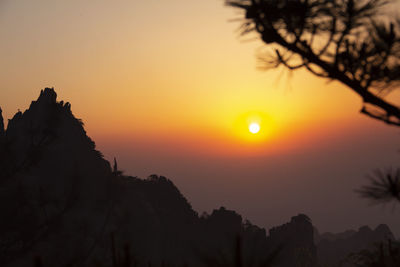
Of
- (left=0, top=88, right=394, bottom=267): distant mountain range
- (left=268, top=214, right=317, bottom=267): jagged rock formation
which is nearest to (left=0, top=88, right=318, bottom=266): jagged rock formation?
(left=0, top=88, right=394, bottom=267): distant mountain range

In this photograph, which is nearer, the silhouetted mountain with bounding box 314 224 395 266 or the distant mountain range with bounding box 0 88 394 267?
the distant mountain range with bounding box 0 88 394 267

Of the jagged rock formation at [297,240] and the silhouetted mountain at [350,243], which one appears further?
the silhouetted mountain at [350,243]

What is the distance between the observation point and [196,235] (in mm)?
102312

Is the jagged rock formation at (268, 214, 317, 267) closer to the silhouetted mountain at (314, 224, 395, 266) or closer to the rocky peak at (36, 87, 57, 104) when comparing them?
the silhouetted mountain at (314, 224, 395, 266)

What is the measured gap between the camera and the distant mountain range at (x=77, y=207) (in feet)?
258

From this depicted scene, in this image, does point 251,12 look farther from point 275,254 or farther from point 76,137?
point 76,137

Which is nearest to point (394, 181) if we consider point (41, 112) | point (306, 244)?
point (41, 112)

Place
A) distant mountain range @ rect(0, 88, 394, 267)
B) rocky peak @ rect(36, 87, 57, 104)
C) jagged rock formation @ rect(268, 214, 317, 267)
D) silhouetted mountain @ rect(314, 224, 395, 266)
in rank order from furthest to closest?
silhouetted mountain @ rect(314, 224, 395, 266) < jagged rock formation @ rect(268, 214, 317, 267) < rocky peak @ rect(36, 87, 57, 104) < distant mountain range @ rect(0, 88, 394, 267)

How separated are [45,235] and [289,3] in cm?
7616

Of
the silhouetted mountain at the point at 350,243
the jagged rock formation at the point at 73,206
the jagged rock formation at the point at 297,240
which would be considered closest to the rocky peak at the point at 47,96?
the jagged rock formation at the point at 73,206

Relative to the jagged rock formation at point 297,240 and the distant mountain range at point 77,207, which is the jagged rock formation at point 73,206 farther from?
the jagged rock formation at point 297,240

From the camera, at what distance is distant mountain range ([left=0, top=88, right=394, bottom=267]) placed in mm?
78750

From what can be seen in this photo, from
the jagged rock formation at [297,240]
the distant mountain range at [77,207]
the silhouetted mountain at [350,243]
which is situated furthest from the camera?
the silhouetted mountain at [350,243]

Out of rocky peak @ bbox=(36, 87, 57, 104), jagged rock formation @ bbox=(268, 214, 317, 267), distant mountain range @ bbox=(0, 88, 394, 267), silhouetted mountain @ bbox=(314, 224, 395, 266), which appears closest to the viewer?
distant mountain range @ bbox=(0, 88, 394, 267)
